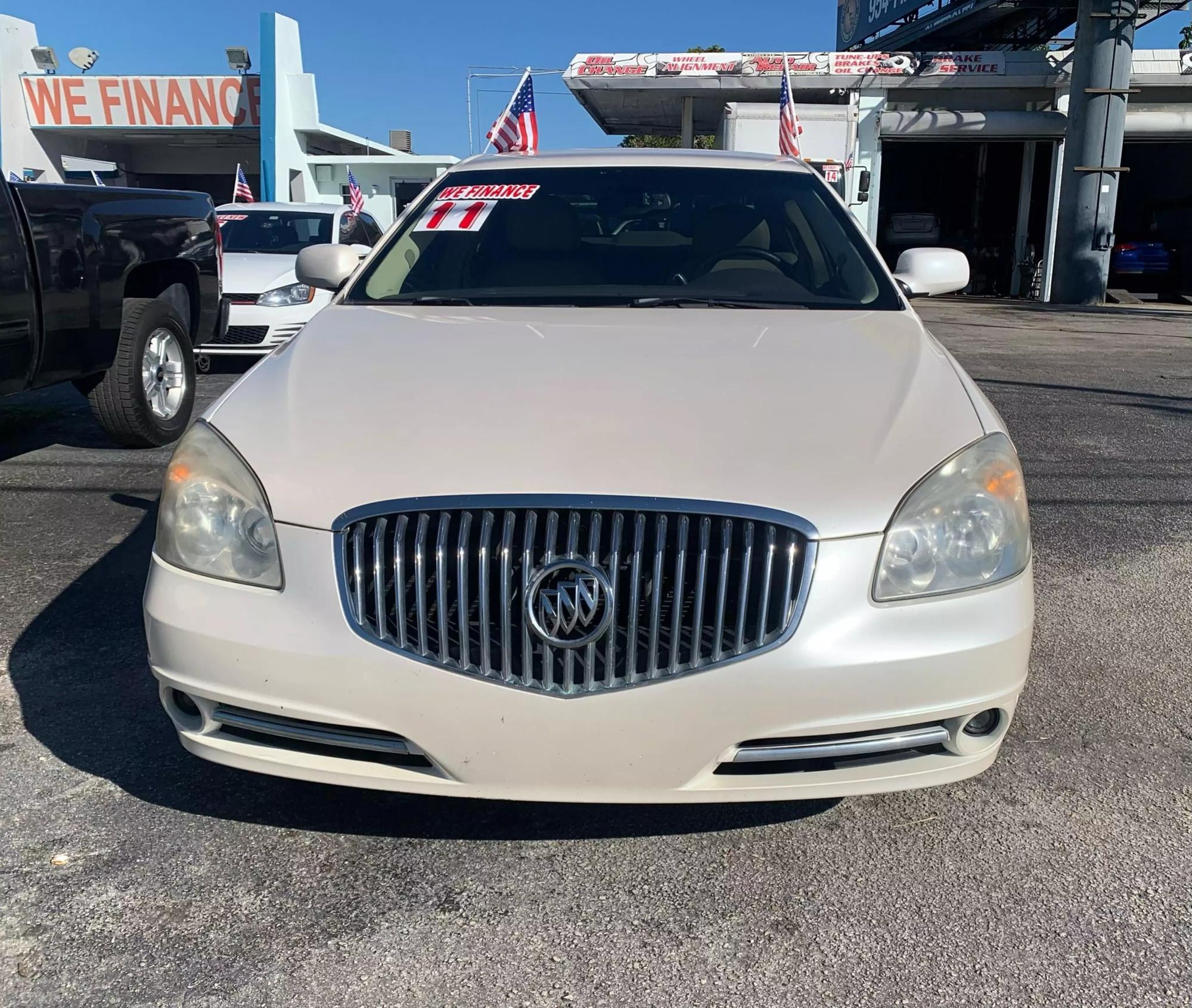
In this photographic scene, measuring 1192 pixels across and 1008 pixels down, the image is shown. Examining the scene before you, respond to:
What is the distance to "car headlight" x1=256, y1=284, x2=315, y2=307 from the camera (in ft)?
29.7

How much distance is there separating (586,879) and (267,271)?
7.99 m

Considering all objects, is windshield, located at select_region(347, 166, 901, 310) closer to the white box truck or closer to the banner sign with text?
the white box truck

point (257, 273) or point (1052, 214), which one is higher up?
point (257, 273)

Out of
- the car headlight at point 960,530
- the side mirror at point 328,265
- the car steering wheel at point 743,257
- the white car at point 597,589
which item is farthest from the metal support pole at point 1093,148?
the car headlight at point 960,530

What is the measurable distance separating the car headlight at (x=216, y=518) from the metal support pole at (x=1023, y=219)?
24.0 m

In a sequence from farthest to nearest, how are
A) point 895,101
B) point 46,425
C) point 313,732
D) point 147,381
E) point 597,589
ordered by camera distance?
point 895,101, point 46,425, point 147,381, point 313,732, point 597,589

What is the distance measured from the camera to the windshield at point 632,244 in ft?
11.6

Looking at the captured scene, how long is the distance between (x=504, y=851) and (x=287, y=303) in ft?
24.4

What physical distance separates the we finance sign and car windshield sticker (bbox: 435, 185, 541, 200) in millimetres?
24782

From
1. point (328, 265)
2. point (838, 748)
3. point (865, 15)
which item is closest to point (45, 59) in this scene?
point (865, 15)

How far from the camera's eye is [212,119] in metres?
26.7

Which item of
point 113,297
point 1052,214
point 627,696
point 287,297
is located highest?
point 113,297

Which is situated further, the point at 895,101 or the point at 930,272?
the point at 895,101

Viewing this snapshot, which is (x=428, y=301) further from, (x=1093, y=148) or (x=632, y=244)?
(x=1093, y=148)
